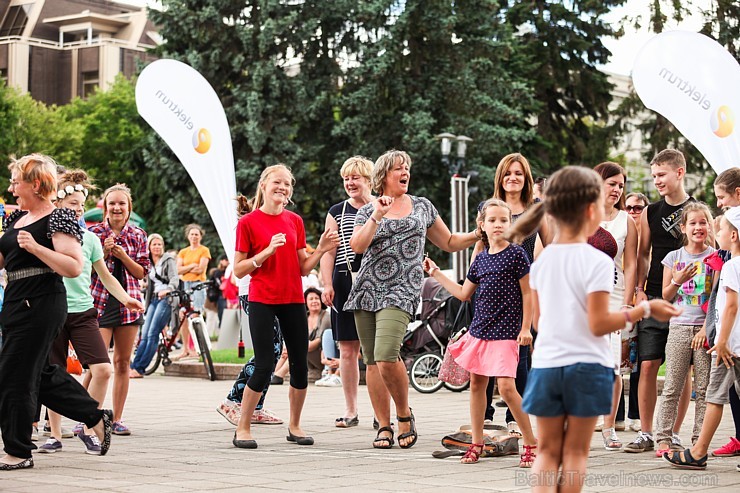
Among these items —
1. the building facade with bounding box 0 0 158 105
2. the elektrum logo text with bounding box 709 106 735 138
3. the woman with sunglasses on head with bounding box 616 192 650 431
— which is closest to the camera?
the woman with sunglasses on head with bounding box 616 192 650 431

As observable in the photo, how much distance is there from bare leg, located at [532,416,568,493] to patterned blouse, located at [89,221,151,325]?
4.92 meters

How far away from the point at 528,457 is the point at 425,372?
6.88 m

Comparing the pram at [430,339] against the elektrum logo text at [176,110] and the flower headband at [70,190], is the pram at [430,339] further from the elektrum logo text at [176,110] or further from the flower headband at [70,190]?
the flower headband at [70,190]

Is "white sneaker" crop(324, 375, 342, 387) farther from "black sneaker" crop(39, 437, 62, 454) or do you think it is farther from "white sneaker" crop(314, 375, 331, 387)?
"black sneaker" crop(39, 437, 62, 454)

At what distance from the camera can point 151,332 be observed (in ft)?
55.1

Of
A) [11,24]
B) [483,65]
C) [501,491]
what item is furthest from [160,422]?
[11,24]

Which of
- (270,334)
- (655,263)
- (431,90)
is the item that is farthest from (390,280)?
(431,90)

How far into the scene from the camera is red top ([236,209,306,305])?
8305 millimetres

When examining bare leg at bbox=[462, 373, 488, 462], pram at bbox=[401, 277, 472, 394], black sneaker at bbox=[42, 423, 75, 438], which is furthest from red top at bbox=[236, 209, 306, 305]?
pram at bbox=[401, 277, 472, 394]

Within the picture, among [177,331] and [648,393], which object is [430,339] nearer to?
[177,331]

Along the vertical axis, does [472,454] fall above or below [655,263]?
below

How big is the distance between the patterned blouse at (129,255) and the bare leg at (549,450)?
16.2ft

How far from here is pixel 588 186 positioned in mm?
4711

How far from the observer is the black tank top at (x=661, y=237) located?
8.22m
